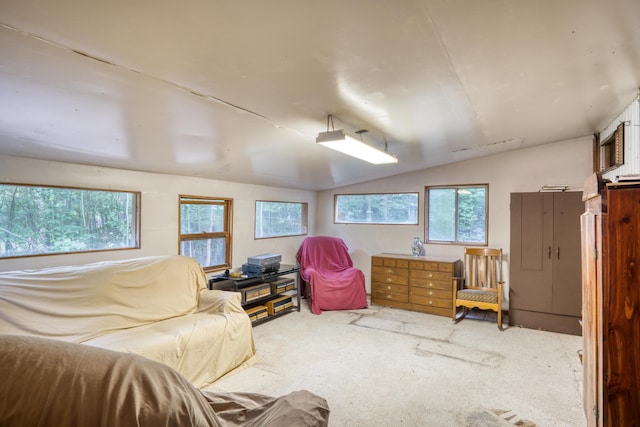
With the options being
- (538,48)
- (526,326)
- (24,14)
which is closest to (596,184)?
(538,48)

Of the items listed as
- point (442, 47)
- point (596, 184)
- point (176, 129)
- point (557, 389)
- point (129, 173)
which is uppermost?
point (442, 47)

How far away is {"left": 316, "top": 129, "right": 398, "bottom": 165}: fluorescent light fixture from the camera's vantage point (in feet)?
8.35

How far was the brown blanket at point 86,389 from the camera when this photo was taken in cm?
77

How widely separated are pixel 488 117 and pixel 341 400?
2.78 metres

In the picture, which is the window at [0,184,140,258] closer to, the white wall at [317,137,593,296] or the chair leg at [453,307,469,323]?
the white wall at [317,137,593,296]

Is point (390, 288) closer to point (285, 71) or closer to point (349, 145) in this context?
point (349, 145)

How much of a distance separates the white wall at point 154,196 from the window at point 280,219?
138mm

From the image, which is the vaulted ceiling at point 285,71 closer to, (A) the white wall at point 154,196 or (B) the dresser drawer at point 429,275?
(A) the white wall at point 154,196

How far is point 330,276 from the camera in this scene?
5.15m

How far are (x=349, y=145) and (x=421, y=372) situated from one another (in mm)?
2166

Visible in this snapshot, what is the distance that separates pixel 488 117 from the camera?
305cm

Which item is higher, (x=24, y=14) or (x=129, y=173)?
(x=24, y=14)

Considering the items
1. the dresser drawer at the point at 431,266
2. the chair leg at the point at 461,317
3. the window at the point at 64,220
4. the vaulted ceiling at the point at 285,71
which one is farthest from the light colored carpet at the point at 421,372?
the vaulted ceiling at the point at 285,71

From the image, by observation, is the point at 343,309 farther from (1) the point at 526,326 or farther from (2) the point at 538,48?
(2) the point at 538,48
